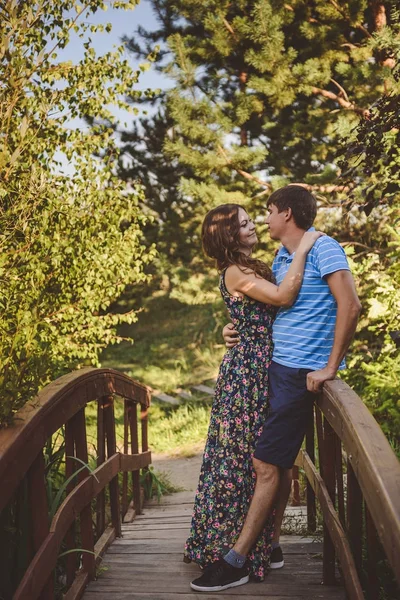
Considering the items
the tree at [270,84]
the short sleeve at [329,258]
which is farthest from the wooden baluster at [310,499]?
the tree at [270,84]

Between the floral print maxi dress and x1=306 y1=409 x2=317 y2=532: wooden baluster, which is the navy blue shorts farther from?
x1=306 y1=409 x2=317 y2=532: wooden baluster

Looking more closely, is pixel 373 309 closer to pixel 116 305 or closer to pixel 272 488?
pixel 272 488

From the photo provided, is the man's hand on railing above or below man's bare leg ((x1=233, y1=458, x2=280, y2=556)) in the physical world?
above

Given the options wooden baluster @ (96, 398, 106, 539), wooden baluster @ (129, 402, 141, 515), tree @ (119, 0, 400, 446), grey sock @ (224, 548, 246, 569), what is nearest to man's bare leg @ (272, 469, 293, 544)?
grey sock @ (224, 548, 246, 569)

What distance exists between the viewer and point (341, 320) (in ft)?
8.23

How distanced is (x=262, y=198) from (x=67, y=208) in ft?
11.7

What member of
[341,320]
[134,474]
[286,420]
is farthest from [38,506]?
[134,474]

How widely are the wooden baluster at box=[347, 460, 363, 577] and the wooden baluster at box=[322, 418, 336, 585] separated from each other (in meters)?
0.35

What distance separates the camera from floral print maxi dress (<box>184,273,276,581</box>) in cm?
301

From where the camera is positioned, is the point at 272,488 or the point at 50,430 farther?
the point at 272,488

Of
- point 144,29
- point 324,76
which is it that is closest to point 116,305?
point 144,29

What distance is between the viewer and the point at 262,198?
28.5ft

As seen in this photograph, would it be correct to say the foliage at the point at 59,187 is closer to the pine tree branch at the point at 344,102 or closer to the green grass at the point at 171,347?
the pine tree branch at the point at 344,102

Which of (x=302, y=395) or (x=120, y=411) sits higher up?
(x=302, y=395)
